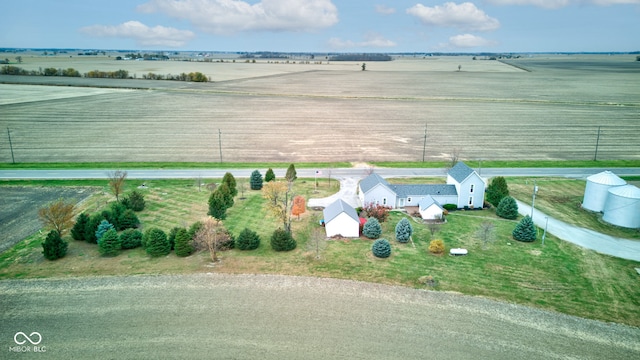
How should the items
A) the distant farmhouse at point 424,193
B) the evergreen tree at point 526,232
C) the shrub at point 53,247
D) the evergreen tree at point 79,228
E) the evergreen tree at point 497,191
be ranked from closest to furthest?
the shrub at point 53,247
the evergreen tree at point 79,228
the evergreen tree at point 526,232
the distant farmhouse at point 424,193
the evergreen tree at point 497,191

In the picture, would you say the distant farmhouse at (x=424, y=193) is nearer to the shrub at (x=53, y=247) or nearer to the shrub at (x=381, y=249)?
the shrub at (x=381, y=249)

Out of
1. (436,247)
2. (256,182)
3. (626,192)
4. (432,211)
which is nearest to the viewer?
(436,247)

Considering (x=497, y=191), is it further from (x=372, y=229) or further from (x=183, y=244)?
(x=183, y=244)

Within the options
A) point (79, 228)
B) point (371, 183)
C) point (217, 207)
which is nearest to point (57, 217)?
point (79, 228)

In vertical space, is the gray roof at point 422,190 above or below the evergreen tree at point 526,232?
above

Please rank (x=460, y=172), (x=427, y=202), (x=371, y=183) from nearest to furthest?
(x=427, y=202)
(x=371, y=183)
(x=460, y=172)

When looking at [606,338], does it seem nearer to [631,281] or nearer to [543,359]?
[543,359]

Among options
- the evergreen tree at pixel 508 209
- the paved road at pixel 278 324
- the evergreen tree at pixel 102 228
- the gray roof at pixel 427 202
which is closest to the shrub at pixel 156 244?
the paved road at pixel 278 324
